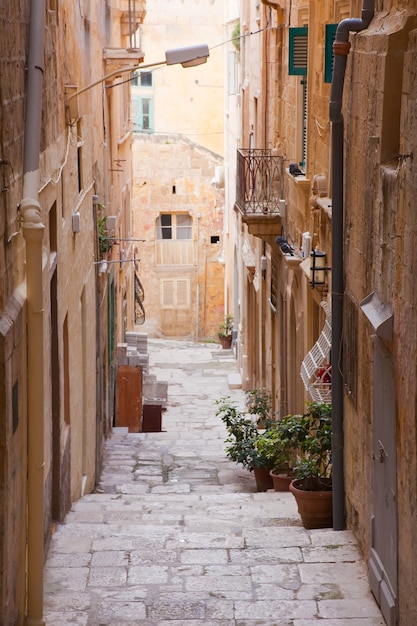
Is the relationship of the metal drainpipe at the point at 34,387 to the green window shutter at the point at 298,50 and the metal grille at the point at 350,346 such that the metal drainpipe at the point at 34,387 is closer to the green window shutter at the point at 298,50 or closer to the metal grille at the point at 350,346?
the metal grille at the point at 350,346

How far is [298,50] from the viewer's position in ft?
44.7

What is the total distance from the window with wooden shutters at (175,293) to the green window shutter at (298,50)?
84.2ft

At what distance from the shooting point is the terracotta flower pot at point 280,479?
12132 mm

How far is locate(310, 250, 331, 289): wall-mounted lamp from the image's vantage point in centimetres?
1140

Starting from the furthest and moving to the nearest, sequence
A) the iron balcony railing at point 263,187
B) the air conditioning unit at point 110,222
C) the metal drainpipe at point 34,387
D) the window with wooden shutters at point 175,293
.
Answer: the window with wooden shutters at point 175,293 < the air conditioning unit at point 110,222 < the iron balcony railing at point 263,187 < the metal drainpipe at point 34,387

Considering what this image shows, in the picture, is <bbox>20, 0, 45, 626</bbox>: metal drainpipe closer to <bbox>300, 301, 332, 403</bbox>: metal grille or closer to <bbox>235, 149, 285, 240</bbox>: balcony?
<bbox>300, 301, 332, 403</bbox>: metal grille

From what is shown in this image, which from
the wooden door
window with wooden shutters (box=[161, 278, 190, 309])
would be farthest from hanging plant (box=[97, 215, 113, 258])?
window with wooden shutters (box=[161, 278, 190, 309])

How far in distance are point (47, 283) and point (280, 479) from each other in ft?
14.6

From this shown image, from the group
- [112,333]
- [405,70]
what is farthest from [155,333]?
[405,70]

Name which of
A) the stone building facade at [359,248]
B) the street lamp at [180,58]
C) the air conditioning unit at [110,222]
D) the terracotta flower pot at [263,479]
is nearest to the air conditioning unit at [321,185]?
the stone building facade at [359,248]

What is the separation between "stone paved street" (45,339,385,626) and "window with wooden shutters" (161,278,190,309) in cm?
2648

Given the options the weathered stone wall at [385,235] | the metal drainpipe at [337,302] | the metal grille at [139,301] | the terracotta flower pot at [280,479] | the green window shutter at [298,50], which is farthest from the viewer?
the metal grille at [139,301]

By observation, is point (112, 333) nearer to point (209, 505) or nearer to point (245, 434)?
point (245, 434)

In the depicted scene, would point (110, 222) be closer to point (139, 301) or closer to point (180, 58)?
point (180, 58)
